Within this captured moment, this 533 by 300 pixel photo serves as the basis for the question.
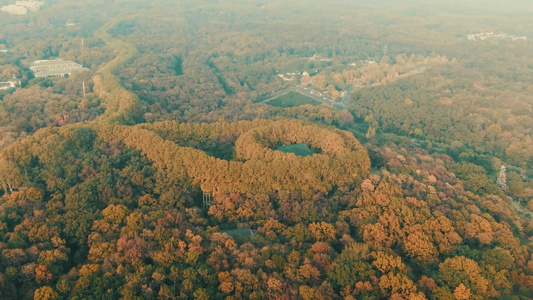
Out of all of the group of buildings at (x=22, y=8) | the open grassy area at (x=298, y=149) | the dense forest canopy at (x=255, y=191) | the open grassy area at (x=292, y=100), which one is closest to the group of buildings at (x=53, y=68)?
the dense forest canopy at (x=255, y=191)

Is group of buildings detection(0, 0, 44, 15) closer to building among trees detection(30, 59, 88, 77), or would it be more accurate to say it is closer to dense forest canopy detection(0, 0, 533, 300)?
building among trees detection(30, 59, 88, 77)

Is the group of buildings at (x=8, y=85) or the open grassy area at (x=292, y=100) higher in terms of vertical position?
the group of buildings at (x=8, y=85)

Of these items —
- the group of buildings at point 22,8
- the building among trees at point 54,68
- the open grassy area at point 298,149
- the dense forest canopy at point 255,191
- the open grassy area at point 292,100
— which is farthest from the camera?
the group of buildings at point 22,8

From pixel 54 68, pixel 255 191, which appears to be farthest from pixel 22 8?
pixel 255 191

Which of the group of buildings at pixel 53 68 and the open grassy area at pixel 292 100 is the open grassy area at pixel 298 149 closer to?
the open grassy area at pixel 292 100

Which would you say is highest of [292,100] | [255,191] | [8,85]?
[255,191]

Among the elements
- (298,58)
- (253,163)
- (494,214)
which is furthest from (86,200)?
(298,58)

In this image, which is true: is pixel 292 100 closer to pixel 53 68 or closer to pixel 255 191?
pixel 255 191

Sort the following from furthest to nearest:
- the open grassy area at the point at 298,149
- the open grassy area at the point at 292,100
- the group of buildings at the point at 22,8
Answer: the group of buildings at the point at 22,8
the open grassy area at the point at 292,100
the open grassy area at the point at 298,149
